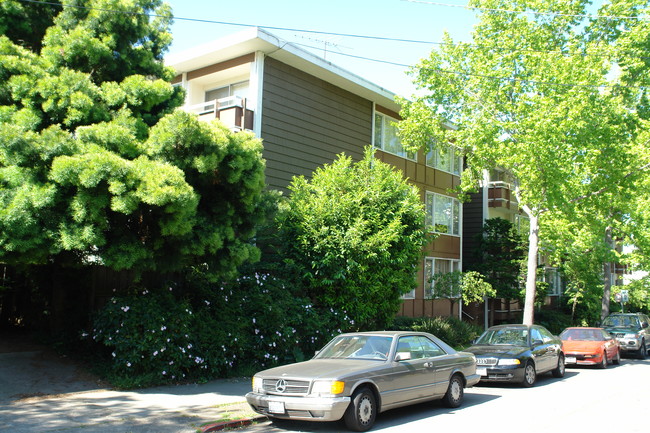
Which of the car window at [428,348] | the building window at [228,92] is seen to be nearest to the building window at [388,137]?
the building window at [228,92]

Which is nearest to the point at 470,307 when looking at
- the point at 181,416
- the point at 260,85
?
the point at 260,85

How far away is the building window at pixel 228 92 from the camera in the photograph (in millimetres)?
18484

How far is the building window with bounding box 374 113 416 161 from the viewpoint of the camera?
22891mm

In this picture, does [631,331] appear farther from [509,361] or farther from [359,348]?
[359,348]

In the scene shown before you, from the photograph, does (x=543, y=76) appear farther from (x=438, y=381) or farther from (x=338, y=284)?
(x=438, y=381)

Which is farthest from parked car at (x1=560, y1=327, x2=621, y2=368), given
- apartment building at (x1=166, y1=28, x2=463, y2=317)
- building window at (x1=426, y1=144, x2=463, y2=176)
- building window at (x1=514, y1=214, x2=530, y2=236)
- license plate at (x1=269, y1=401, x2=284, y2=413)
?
building window at (x1=514, y1=214, x2=530, y2=236)

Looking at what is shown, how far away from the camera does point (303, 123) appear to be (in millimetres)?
19016

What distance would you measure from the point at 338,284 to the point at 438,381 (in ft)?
19.7

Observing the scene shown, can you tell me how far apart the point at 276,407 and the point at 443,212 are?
1960 cm

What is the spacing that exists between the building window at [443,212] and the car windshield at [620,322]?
7.36 meters

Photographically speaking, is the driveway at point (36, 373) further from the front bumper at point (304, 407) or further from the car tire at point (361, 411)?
the car tire at point (361, 411)

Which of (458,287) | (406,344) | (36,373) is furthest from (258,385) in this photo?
(458,287)

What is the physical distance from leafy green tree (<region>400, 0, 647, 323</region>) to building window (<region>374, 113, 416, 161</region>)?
904mm

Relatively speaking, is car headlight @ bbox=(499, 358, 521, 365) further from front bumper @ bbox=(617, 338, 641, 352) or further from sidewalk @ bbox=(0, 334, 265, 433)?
front bumper @ bbox=(617, 338, 641, 352)
